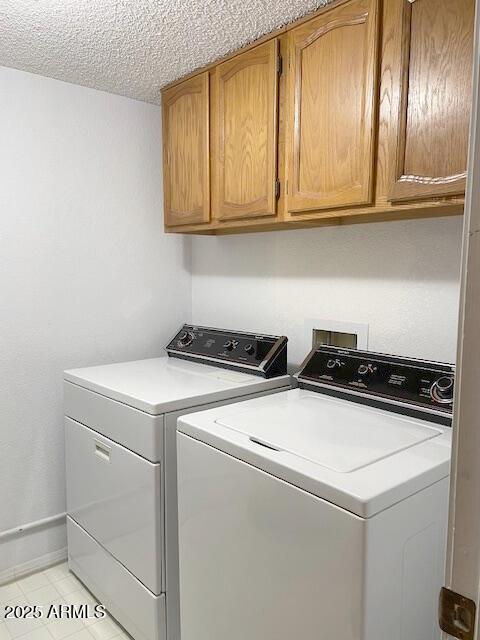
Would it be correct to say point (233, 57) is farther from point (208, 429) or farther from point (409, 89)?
point (208, 429)

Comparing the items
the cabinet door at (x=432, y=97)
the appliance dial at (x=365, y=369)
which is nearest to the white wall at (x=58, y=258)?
the appliance dial at (x=365, y=369)

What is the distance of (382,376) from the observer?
1.52 metres

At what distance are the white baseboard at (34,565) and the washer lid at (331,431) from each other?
140cm

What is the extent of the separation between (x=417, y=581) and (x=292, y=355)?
3.70 feet

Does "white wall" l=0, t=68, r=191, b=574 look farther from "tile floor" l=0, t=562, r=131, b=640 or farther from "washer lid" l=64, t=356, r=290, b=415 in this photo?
"washer lid" l=64, t=356, r=290, b=415

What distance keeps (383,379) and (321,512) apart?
0.64 m

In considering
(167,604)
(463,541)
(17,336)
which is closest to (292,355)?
(167,604)

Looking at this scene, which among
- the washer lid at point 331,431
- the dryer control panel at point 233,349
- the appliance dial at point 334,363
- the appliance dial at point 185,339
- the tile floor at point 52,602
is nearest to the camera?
the washer lid at point 331,431

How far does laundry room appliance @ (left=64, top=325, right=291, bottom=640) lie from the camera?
1.54 m

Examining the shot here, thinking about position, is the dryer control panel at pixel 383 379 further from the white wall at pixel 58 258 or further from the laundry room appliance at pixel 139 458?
the white wall at pixel 58 258

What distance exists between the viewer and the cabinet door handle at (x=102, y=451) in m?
1.75

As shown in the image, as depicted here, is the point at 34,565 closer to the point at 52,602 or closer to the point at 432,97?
the point at 52,602

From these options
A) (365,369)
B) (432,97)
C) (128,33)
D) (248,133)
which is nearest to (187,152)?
(248,133)

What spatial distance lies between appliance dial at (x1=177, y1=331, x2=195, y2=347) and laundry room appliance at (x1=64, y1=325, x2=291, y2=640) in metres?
0.08
